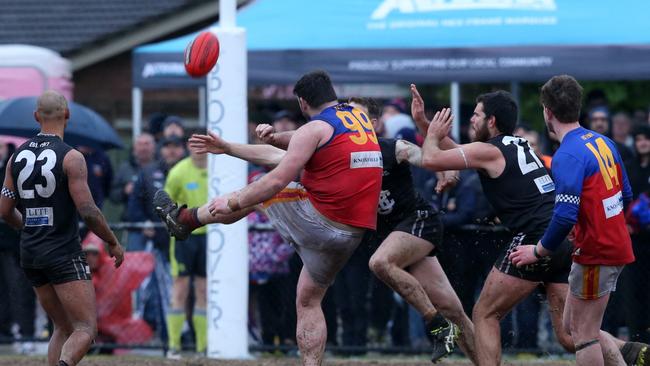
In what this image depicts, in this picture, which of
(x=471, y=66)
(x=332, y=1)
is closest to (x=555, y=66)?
(x=471, y=66)

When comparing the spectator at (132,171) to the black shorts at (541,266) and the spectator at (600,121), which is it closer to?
the spectator at (600,121)

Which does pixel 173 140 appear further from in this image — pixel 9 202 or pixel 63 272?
pixel 63 272

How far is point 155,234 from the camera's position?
12086 mm

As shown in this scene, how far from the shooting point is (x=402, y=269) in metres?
9.05

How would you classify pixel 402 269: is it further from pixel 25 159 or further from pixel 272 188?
pixel 25 159

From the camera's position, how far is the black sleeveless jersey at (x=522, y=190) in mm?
8336

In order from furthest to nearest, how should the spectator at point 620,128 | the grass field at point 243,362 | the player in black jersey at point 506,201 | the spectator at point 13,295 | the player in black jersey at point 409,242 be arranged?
the spectator at point 620,128 → the spectator at point 13,295 → the grass field at point 243,362 → the player in black jersey at point 409,242 → the player in black jersey at point 506,201

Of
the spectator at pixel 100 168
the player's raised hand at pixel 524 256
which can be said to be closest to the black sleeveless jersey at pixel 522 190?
the player's raised hand at pixel 524 256

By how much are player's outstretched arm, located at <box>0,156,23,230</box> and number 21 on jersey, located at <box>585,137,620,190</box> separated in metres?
3.88

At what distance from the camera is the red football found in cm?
948

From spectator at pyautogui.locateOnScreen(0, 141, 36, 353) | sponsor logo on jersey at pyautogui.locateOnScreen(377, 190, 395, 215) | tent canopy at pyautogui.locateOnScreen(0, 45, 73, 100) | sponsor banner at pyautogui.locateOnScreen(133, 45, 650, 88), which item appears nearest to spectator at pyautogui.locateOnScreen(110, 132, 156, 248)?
sponsor banner at pyautogui.locateOnScreen(133, 45, 650, 88)

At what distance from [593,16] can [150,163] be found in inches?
202

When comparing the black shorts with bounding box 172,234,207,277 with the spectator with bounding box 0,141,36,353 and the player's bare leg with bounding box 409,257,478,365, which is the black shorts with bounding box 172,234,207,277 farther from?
the player's bare leg with bounding box 409,257,478,365

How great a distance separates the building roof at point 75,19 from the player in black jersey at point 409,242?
9.76 m
